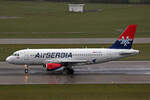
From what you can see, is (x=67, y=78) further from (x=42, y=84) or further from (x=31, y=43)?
(x=31, y=43)

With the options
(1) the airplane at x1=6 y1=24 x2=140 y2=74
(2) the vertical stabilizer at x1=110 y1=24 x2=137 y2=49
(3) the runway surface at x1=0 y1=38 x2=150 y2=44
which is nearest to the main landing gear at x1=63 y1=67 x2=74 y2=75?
(1) the airplane at x1=6 y1=24 x2=140 y2=74

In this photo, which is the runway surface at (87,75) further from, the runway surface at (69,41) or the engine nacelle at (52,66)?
the runway surface at (69,41)

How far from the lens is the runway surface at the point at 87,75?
3947 centimetres

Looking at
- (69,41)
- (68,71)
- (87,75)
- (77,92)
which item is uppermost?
(69,41)

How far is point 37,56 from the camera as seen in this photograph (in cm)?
4388

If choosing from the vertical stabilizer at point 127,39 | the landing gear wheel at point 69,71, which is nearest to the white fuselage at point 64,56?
the vertical stabilizer at point 127,39

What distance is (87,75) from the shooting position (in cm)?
4275

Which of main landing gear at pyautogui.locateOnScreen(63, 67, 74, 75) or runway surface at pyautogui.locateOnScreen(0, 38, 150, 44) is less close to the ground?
runway surface at pyautogui.locateOnScreen(0, 38, 150, 44)

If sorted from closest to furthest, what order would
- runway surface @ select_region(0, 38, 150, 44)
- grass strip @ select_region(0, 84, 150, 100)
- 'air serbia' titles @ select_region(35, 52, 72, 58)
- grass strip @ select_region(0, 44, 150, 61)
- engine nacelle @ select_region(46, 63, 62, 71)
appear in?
grass strip @ select_region(0, 84, 150, 100) < engine nacelle @ select_region(46, 63, 62, 71) < 'air serbia' titles @ select_region(35, 52, 72, 58) < grass strip @ select_region(0, 44, 150, 61) < runway surface @ select_region(0, 38, 150, 44)

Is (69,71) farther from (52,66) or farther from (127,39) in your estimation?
(127,39)

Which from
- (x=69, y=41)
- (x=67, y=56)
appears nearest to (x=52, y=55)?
(x=67, y=56)

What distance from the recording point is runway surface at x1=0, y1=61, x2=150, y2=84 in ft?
129

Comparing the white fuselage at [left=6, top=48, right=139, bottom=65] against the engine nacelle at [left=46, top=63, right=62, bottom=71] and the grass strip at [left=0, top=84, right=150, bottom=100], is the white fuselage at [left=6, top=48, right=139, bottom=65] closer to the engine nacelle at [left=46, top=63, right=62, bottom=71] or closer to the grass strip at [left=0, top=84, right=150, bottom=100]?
the engine nacelle at [left=46, top=63, right=62, bottom=71]

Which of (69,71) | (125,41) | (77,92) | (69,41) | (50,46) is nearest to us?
(77,92)
